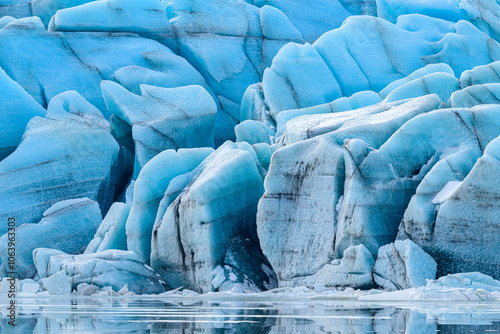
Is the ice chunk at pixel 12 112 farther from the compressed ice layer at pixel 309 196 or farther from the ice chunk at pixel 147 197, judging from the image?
the compressed ice layer at pixel 309 196

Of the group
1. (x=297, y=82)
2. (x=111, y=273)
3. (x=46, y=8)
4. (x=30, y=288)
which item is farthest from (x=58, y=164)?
(x=46, y=8)

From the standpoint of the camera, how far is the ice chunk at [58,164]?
49.3 ft

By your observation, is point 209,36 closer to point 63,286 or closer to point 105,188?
point 105,188

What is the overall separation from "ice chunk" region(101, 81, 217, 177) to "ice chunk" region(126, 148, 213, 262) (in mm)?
2674

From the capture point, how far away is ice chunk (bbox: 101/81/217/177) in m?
15.8

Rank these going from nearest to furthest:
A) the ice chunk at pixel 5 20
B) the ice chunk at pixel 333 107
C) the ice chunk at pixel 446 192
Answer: the ice chunk at pixel 446 192
the ice chunk at pixel 333 107
the ice chunk at pixel 5 20

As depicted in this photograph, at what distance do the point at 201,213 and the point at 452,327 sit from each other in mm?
6608

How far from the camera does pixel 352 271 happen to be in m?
10.2

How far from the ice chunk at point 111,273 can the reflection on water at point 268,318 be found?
3207 millimetres

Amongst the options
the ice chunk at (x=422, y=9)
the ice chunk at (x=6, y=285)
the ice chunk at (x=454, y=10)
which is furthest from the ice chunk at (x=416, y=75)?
the ice chunk at (x=6, y=285)

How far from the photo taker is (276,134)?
1512 cm

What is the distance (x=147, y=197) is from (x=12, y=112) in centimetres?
488

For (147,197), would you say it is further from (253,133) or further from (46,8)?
(46,8)

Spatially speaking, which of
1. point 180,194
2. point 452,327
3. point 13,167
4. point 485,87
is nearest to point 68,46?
point 13,167
